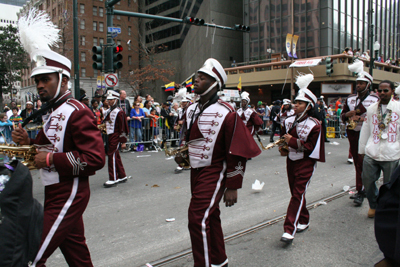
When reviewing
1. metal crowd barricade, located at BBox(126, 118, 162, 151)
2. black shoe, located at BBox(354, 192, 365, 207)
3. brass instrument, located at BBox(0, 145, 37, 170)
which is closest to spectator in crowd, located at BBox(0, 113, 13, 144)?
metal crowd barricade, located at BBox(126, 118, 162, 151)

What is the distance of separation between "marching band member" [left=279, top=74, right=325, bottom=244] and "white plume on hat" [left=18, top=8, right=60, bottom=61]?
3107mm

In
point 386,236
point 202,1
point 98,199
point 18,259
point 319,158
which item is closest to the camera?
point 386,236

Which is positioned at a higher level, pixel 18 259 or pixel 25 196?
pixel 25 196

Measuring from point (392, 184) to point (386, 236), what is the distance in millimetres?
282

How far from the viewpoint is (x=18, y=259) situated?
192 centimetres

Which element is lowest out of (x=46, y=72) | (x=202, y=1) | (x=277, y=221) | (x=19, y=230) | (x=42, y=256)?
(x=277, y=221)

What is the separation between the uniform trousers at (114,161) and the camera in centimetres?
728

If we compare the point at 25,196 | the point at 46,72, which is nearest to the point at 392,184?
the point at 25,196

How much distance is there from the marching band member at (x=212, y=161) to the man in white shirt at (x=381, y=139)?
8.60 feet

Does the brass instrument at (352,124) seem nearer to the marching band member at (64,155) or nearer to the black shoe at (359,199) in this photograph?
the black shoe at (359,199)

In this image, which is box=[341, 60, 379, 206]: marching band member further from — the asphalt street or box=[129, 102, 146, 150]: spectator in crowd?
box=[129, 102, 146, 150]: spectator in crowd

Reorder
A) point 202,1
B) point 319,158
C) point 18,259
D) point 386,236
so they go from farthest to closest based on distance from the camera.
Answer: point 202,1 < point 319,158 < point 18,259 < point 386,236

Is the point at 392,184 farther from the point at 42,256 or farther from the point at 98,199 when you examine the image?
the point at 98,199

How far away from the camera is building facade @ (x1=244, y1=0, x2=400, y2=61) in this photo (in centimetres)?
3127
